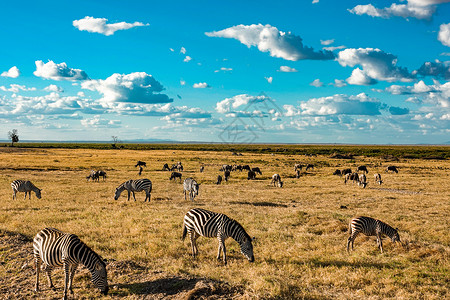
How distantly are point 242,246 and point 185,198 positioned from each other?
53.2ft

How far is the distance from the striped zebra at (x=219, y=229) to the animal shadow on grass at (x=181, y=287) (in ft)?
6.24

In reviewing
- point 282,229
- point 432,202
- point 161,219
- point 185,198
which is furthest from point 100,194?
point 432,202

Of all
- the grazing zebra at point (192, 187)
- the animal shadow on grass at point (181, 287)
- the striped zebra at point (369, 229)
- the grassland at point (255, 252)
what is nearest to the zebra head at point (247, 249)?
the grassland at point (255, 252)

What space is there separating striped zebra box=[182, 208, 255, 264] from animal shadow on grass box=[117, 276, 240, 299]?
74.9 inches

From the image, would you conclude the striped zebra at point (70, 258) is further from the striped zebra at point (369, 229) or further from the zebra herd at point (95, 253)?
the striped zebra at point (369, 229)

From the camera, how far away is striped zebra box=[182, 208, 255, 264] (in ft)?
35.4

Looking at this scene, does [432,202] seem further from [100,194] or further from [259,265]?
[100,194]

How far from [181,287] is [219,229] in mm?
2469

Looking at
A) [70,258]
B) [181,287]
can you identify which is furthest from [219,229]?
[70,258]

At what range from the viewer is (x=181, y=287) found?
907 cm

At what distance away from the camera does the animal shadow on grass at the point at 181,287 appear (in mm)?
8461

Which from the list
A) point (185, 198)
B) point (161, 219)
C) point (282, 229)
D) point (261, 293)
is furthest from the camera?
point (185, 198)

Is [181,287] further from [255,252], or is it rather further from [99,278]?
[255,252]

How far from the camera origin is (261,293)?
8.28 m
